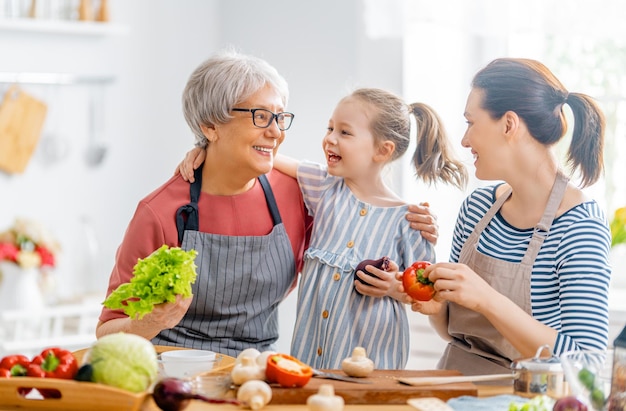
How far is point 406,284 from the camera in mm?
2086

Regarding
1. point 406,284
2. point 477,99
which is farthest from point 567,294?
point 477,99

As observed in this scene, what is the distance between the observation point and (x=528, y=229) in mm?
2182

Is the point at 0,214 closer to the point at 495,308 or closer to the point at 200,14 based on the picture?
the point at 200,14

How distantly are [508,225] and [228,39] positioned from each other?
2157 mm

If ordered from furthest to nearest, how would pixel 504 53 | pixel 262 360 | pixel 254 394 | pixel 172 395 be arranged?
pixel 504 53 → pixel 262 360 → pixel 254 394 → pixel 172 395

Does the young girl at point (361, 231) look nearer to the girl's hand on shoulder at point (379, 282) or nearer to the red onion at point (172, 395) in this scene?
the girl's hand on shoulder at point (379, 282)

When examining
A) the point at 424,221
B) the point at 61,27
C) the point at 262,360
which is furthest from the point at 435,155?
the point at 61,27

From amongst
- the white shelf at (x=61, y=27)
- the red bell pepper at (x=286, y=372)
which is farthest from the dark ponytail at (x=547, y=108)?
the white shelf at (x=61, y=27)

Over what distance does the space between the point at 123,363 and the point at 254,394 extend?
0.78 feet

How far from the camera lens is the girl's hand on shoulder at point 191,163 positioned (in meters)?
2.47

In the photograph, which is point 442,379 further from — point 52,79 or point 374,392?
point 52,79

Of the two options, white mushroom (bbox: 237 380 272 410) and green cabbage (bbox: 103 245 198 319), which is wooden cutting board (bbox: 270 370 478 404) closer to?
white mushroom (bbox: 237 380 272 410)

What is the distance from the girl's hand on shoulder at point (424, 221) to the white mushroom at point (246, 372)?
2.49ft

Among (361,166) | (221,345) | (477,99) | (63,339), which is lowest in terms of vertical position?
(63,339)
